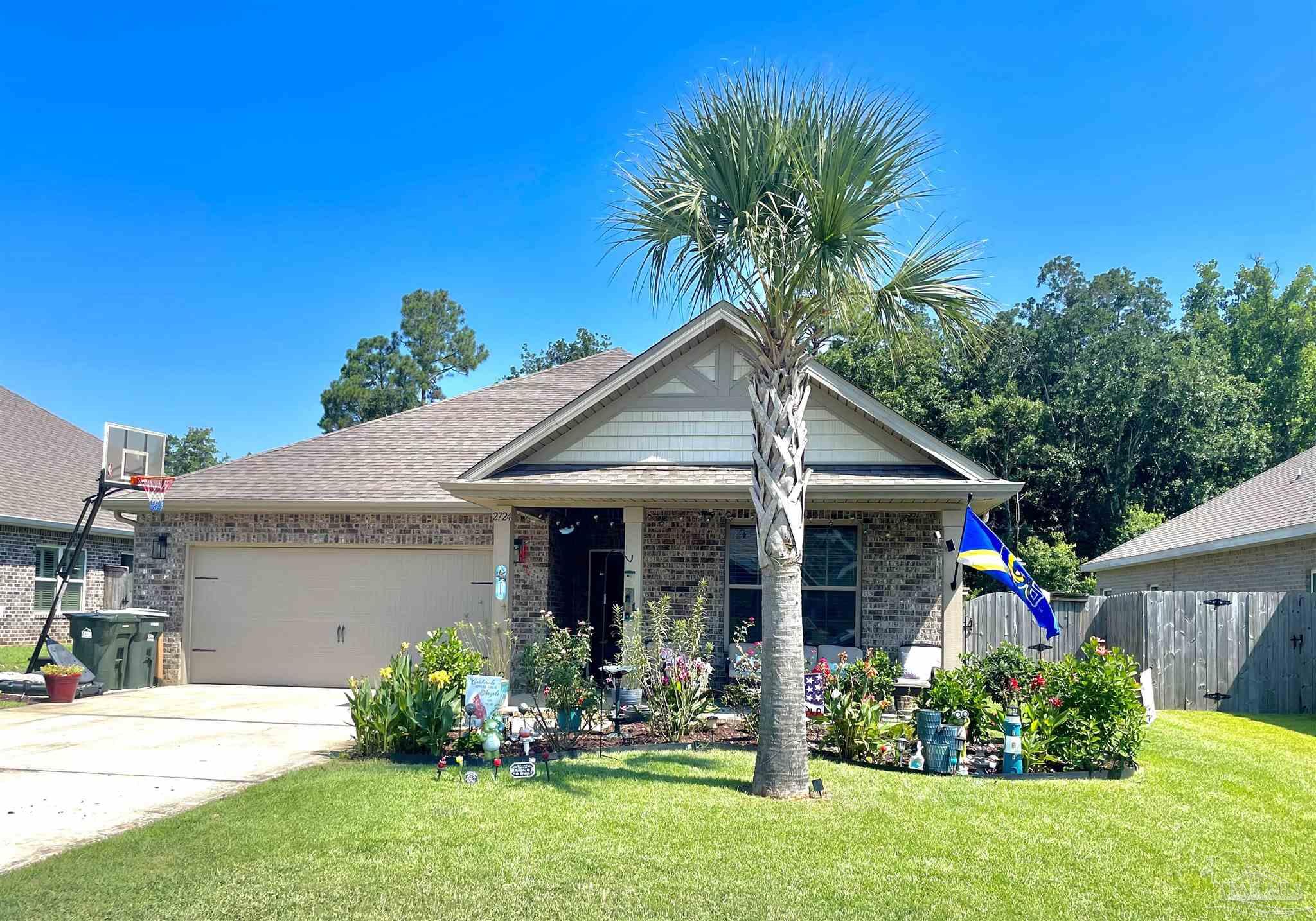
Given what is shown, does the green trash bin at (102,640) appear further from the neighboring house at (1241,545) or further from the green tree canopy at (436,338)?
the green tree canopy at (436,338)

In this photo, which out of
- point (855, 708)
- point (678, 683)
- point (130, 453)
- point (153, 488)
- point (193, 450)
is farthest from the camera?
point (193, 450)

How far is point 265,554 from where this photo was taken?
49.0ft

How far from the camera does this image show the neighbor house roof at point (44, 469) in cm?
1933

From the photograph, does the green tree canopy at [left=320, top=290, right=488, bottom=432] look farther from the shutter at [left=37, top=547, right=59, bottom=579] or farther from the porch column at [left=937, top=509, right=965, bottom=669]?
the porch column at [left=937, top=509, right=965, bottom=669]

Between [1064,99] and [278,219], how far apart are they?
1635 cm

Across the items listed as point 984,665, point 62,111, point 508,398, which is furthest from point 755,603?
point 62,111

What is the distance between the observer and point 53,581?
20.3 meters

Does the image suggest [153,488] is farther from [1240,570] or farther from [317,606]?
[1240,570]

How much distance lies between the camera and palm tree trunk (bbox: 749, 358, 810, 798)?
748 centimetres

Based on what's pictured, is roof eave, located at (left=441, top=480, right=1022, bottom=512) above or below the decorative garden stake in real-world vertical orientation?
above

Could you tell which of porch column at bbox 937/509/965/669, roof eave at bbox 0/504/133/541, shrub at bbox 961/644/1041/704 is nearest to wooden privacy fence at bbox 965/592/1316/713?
porch column at bbox 937/509/965/669

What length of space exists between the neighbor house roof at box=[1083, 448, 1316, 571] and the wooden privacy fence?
1.62 m

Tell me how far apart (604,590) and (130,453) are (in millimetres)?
7637

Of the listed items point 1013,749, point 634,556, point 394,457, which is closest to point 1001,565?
point 1013,749
